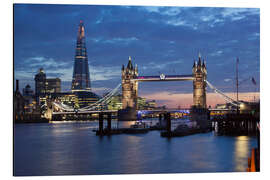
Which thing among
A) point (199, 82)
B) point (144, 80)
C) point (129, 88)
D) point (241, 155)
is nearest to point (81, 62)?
point (129, 88)

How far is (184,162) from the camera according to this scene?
1470 cm

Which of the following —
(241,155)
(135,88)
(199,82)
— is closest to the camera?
(241,155)

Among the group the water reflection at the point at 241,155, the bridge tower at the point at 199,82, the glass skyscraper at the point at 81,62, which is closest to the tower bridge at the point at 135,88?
the bridge tower at the point at 199,82

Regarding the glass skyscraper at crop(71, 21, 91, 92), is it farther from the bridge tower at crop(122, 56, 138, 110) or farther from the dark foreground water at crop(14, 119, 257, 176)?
the dark foreground water at crop(14, 119, 257, 176)

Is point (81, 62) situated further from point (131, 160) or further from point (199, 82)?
point (131, 160)

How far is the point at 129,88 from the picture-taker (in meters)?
62.6

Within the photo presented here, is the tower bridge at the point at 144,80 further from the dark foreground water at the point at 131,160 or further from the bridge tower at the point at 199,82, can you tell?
the dark foreground water at the point at 131,160

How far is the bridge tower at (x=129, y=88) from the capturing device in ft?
199

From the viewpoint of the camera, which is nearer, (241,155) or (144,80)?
(241,155)

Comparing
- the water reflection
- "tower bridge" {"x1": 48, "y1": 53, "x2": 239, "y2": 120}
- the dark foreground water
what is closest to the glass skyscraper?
"tower bridge" {"x1": 48, "y1": 53, "x2": 239, "y2": 120}

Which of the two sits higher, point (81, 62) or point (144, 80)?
point (81, 62)

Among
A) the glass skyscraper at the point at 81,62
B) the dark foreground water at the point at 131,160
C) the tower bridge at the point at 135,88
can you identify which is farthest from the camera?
the glass skyscraper at the point at 81,62

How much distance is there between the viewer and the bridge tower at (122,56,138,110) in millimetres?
60688
